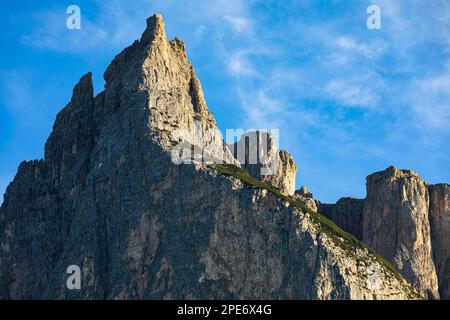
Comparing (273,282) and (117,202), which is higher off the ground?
(117,202)

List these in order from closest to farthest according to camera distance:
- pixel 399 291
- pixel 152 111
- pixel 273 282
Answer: pixel 273 282, pixel 399 291, pixel 152 111

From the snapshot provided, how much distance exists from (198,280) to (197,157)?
1059 inches

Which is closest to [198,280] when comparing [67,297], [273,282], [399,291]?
[273,282]

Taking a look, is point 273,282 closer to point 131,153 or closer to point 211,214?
point 211,214

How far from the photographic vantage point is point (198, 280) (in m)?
176

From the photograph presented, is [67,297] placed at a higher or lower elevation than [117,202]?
lower
